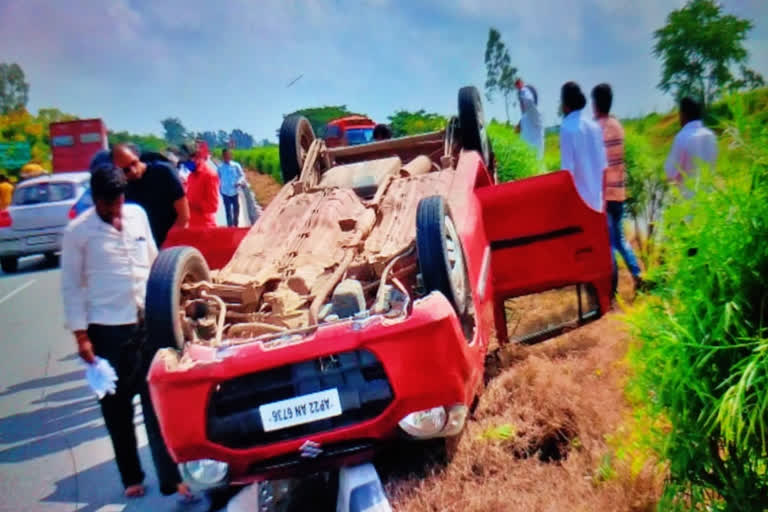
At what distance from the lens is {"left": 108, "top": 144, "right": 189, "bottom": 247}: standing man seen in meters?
6.14

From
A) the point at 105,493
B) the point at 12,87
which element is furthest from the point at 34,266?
the point at 12,87

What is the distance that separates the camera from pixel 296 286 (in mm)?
5094

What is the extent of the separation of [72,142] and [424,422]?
31398 millimetres

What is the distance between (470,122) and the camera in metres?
7.28

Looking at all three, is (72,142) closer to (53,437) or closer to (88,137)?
(88,137)

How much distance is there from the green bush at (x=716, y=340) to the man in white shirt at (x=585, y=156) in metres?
4.01

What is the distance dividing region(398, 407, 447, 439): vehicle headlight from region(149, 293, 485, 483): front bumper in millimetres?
33

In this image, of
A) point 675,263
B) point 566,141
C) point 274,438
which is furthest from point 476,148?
point 675,263

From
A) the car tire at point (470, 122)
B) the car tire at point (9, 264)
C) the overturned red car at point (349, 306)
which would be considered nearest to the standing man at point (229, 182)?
the car tire at point (9, 264)

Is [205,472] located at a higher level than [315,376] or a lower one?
lower

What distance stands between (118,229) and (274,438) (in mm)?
1751

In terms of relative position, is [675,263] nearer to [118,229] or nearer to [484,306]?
[484,306]

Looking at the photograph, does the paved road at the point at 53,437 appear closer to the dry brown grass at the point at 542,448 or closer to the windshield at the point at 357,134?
the dry brown grass at the point at 542,448

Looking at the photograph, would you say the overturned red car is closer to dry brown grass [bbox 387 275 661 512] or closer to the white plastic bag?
dry brown grass [bbox 387 275 661 512]
